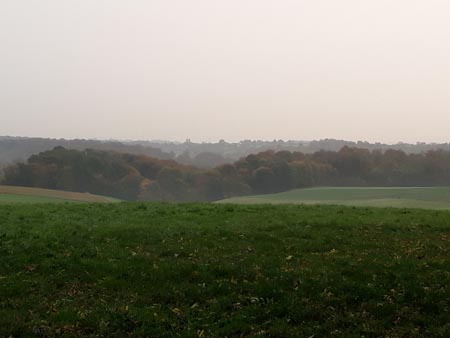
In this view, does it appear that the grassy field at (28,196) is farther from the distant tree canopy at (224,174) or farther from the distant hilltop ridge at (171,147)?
the distant hilltop ridge at (171,147)

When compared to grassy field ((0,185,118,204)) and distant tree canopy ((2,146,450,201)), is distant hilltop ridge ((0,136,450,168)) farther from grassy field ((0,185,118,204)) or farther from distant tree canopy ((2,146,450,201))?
grassy field ((0,185,118,204))

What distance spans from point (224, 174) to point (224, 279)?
91125 mm

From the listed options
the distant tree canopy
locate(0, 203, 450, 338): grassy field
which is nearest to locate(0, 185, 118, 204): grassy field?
locate(0, 203, 450, 338): grassy field

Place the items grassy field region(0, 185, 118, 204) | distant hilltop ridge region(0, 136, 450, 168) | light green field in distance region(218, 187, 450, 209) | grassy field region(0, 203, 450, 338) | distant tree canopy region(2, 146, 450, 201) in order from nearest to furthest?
grassy field region(0, 203, 450, 338)
grassy field region(0, 185, 118, 204)
light green field in distance region(218, 187, 450, 209)
distant tree canopy region(2, 146, 450, 201)
distant hilltop ridge region(0, 136, 450, 168)

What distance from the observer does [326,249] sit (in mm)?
13188

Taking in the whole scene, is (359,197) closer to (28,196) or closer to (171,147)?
(28,196)

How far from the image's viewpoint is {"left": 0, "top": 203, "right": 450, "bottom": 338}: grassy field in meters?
8.16

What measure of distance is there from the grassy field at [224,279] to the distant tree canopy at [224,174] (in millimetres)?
79492

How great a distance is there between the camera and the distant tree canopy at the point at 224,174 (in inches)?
3733

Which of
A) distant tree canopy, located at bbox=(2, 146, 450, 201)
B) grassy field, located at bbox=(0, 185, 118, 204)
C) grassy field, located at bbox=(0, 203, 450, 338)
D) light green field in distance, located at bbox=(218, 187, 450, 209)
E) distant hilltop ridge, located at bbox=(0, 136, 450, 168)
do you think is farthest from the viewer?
distant hilltop ridge, located at bbox=(0, 136, 450, 168)

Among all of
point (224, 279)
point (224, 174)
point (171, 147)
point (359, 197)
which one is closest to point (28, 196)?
point (224, 279)

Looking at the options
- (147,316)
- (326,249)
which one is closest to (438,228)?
(326,249)

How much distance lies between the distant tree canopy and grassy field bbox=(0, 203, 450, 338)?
261ft

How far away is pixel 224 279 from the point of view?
10320mm
